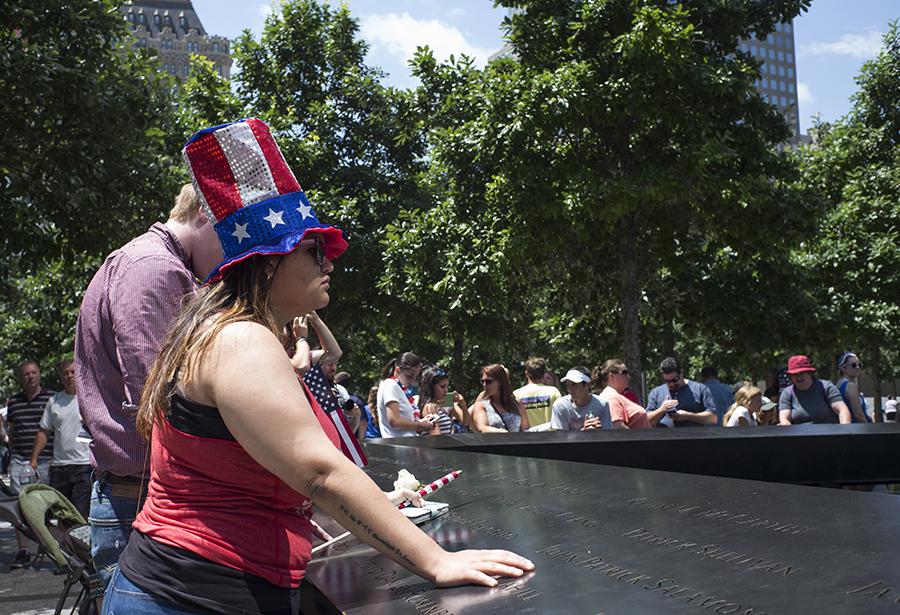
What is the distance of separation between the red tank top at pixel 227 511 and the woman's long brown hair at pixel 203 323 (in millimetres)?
91

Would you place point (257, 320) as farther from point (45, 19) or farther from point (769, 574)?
point (45, 19)

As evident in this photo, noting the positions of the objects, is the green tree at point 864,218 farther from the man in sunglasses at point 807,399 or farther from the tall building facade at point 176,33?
the tall building facade at point 176,33

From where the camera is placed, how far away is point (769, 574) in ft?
6.43

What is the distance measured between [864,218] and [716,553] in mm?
25430

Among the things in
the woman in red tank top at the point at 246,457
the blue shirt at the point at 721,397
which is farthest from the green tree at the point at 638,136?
the woman in red tank top at the point at 246,457

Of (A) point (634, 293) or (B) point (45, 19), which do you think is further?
(A) point (634, 293)

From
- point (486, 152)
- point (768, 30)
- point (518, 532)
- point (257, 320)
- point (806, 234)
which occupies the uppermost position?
point (768, 30)

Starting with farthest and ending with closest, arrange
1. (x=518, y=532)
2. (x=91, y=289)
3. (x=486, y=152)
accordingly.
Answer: (x=486, y=152) < (x=91, y=289) < (x=518, y=532)

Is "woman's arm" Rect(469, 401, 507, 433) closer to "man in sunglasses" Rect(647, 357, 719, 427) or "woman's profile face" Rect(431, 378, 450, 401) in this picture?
"woman's profile face" Rect(431, 378, 450, 401)

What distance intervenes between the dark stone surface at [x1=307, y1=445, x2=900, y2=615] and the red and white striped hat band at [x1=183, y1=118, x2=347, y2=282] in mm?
799

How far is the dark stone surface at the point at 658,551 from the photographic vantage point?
184 cm

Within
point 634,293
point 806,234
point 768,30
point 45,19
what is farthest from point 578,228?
point 45,19

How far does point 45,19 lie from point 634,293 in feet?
35.5

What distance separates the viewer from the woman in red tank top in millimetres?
1792
